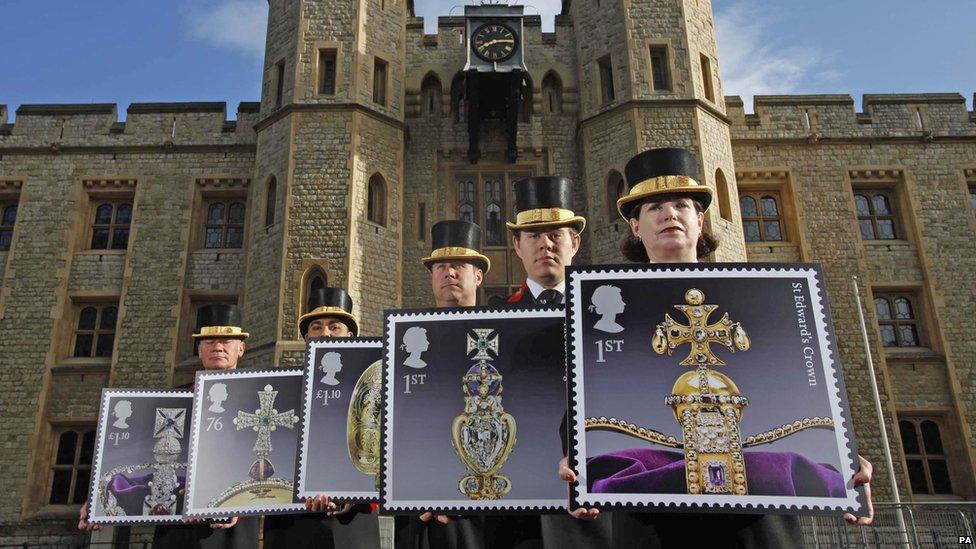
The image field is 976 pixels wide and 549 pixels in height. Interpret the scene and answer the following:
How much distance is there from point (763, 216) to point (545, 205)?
12550mm

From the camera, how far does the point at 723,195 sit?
13.8m

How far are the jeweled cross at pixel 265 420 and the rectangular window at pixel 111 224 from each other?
11.7m

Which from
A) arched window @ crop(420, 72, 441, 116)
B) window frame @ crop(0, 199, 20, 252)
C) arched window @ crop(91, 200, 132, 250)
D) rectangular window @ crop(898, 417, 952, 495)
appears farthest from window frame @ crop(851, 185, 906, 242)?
window frame @ crop(0, 199, 20, 252)

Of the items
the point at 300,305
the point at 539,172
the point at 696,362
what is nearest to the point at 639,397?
the point at 696,362

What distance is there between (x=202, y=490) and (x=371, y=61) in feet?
36.7

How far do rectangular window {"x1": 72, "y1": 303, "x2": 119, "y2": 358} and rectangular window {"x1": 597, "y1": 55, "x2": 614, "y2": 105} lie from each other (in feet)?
35.2

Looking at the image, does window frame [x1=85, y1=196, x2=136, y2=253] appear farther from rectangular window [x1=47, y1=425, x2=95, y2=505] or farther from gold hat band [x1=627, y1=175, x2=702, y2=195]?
gold hat band [x1=627, y1=175, x2=702, y2=195]

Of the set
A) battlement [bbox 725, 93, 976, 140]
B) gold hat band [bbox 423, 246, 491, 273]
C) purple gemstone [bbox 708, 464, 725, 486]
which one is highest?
battlement [bbox 725, 93, 976, 140]

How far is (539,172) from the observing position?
15.2 metres

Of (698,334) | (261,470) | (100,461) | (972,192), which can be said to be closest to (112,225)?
(100,461)

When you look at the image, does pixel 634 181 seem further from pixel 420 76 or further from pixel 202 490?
pixel 420 76

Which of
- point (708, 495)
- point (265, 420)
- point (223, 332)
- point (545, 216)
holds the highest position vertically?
point (223, 332)

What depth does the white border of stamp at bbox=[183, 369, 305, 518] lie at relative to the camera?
15.8 ft

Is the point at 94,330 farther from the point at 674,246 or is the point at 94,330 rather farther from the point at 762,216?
the point at 674,246
